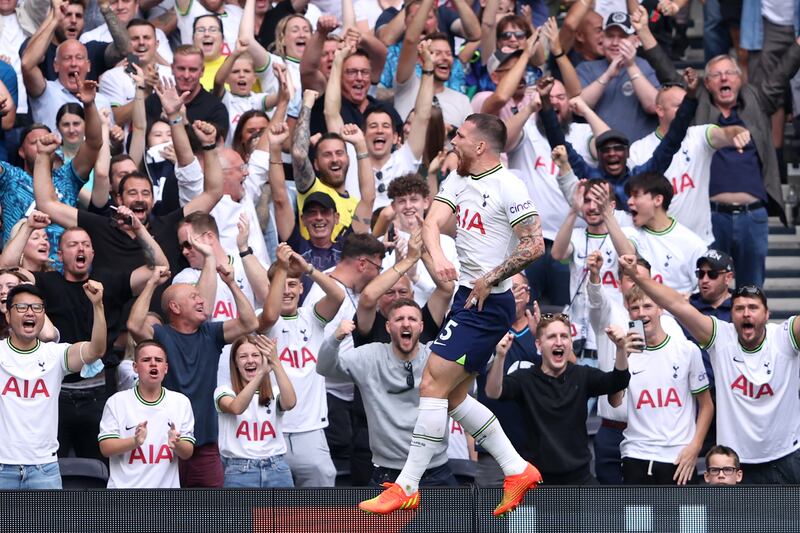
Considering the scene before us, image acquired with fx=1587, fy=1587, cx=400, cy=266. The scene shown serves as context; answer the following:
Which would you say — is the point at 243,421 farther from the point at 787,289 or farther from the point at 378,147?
the point at 787,289

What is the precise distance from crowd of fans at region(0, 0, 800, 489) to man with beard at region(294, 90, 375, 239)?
1.0 inches

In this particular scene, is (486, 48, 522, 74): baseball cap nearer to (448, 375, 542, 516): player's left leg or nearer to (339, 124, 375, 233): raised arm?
(339, 124, 375, 233): raised arm

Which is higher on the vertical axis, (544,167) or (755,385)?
(544,167)

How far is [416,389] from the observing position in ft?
35.4

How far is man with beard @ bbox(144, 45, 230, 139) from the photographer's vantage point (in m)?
13.7

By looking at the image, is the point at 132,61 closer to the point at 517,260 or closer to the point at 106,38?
the point at 106,38

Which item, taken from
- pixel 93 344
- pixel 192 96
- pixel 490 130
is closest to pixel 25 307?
pixel 93 344

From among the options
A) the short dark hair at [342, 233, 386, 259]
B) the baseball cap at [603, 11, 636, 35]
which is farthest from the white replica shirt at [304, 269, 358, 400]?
the baseball cap at [603, 11, 636, 35]

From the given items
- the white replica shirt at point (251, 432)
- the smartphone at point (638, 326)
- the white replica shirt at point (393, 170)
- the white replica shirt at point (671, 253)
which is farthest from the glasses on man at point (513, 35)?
the white replica shirt at point (251, 432)

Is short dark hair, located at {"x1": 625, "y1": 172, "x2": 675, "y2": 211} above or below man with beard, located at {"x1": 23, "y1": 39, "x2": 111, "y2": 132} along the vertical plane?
below

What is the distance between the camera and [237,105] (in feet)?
46.9

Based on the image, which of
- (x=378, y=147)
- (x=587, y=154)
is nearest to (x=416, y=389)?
(x=378, y=147)

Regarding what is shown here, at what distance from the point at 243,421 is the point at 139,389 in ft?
2.63

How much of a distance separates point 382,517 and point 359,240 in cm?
324
